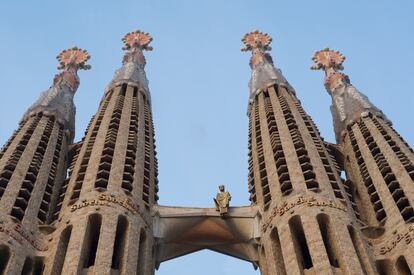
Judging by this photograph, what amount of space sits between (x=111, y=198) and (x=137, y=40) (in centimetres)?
2858

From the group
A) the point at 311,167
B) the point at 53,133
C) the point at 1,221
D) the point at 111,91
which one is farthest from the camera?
the point at 111,91

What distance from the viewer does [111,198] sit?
35094 millimetres

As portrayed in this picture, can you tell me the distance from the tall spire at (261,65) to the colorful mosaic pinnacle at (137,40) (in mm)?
6655

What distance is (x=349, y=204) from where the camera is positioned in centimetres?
3588

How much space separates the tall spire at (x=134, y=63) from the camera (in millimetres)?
52719

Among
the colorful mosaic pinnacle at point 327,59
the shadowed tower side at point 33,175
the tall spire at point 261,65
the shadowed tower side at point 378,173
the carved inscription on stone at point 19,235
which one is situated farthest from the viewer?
the colorful mosaic pinnacle at point 327,59

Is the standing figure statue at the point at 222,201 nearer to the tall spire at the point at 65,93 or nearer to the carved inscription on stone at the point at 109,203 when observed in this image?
the carved inscription on stone at the point at 109,203

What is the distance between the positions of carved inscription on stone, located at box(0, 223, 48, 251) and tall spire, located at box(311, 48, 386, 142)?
1905 centimetres

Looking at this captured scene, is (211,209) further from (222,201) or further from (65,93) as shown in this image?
(65,93)

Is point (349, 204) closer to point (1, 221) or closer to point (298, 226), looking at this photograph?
point (298, 226)

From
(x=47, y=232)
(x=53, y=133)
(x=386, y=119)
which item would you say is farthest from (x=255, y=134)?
(x=47, y=232)

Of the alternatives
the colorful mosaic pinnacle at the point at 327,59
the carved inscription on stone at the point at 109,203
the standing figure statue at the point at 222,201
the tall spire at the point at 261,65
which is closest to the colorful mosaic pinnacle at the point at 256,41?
the tall spire at the point at 261,65

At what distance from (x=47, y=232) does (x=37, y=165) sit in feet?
18.1

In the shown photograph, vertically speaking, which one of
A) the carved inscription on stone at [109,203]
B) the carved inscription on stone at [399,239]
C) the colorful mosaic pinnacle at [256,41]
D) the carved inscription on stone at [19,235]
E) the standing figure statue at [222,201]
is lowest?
the carved inscription on stone at [399,239]
